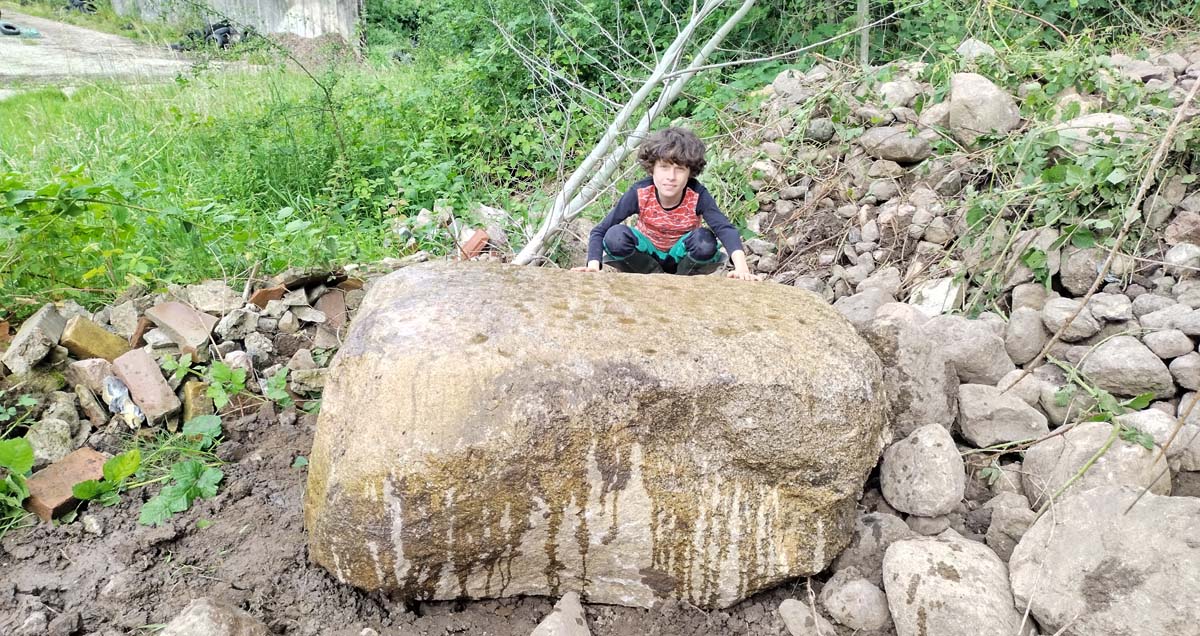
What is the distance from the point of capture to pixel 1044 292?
3152mm

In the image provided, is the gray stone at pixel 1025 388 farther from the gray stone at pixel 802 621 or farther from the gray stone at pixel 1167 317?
the gray stone at pixel 802 621

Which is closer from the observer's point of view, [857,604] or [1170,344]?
[857,604]

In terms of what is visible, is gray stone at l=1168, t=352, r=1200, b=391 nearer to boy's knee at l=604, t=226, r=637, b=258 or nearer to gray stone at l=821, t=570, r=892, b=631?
gray stone at l=821, t=570, r=892, b=631

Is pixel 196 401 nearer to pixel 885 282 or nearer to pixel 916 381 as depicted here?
pixel 916 381

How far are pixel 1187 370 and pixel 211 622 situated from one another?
9.40 ft

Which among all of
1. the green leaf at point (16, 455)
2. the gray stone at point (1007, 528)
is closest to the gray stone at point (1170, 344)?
the gray stone at point (1007, 528)

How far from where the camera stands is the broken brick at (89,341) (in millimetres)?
2861

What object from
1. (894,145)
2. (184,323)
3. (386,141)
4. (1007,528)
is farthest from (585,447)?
(386,141)

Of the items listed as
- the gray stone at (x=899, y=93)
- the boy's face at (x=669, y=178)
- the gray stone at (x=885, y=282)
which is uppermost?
the boy's face at (x=669, y=178)

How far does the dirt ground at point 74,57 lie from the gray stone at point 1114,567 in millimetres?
A: 6993

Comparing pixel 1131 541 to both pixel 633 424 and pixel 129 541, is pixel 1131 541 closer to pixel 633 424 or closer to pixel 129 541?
pixel 633 424

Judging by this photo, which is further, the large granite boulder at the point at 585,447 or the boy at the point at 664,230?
the boy at the point at 664,230

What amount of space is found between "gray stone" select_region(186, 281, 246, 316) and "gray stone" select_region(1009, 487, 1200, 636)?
2873 millimetres

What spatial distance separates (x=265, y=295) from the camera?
10.6 ft
